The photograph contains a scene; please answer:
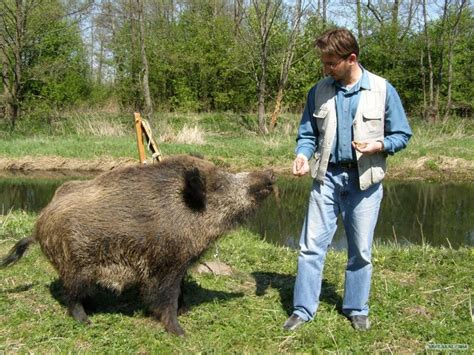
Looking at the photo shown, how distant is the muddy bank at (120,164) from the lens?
14727mm

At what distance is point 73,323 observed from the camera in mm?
4129

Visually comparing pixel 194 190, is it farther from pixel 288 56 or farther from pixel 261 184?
pixel 288 56

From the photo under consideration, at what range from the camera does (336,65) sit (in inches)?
149

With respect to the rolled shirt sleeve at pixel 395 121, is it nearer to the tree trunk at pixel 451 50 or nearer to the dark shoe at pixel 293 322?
the dark shoe at pixel 293 322

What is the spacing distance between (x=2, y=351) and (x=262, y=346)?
6.04 ft

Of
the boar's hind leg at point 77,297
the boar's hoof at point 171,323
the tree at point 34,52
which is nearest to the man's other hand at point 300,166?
the boar's hoof at point 171,323

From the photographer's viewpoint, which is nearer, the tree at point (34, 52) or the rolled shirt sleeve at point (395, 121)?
the rolled shirt sleeve at point (395, 121)

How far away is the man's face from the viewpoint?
3775 mm

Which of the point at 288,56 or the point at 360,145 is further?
the point at 288,56

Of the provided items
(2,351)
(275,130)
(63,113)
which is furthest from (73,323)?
(63,113)

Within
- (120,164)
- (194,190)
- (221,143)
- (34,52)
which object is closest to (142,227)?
(194,190)

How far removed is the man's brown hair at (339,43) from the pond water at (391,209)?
4.54 meters

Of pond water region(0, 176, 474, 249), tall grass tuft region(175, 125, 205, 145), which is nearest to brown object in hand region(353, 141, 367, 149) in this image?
pond water region(0, 176, 474, 249)

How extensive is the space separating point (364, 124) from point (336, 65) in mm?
478
